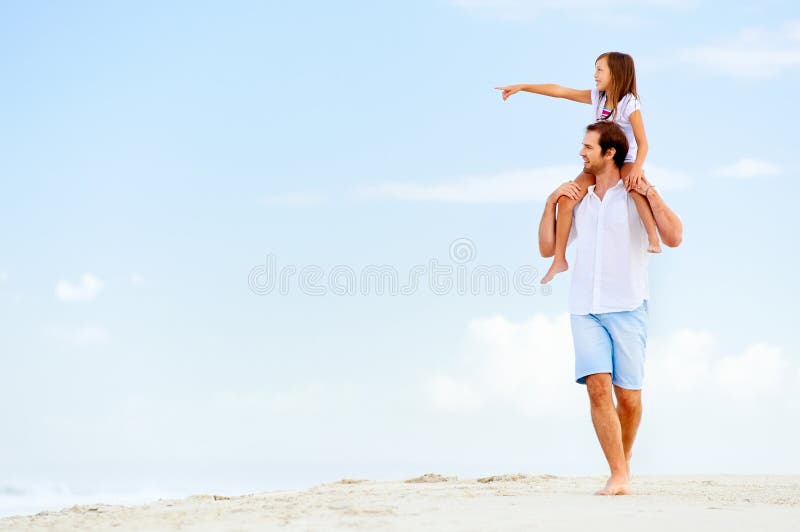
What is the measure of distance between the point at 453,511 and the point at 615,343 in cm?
175

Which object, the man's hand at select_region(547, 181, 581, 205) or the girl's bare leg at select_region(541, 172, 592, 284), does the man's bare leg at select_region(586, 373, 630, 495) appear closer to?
the girl's bare leg at select_region(541, 172, 592, 284)

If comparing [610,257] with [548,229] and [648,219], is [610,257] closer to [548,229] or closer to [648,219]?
[648,219]

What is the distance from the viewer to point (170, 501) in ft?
22.3

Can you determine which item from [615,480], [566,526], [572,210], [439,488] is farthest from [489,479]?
[566,526]

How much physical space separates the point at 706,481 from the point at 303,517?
4.34 metres

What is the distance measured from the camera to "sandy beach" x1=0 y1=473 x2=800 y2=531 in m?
5.05

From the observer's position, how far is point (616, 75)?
672cm

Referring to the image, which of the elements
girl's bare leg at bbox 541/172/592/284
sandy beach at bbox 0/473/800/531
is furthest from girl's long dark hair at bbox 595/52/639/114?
sandy beach at bbox 0/473/800/531

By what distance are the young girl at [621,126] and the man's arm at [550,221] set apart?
39mm

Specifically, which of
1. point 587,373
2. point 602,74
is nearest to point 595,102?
point 602,74

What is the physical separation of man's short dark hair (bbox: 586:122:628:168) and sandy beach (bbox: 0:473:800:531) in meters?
2.29

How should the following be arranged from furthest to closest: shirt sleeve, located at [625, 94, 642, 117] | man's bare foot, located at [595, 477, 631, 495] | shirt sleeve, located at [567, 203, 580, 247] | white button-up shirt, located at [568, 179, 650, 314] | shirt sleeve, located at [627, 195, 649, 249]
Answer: shirt sleeve, located at [567, 203, 580, 247] → shirt sleeve, located at [625, 94, 642, 117] → shirt sleeve, located at [627, 195, 649, 249] → white button-up shirt, located at [568, 179, 650, 314] → man's bare foot, located at [595, 477, 631, 495]

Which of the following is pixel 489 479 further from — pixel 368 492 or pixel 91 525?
pixel 91 525

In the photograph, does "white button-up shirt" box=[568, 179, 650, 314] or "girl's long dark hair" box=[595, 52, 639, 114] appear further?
"girl's long dark hair" box=[595, 52, 639, 114]
